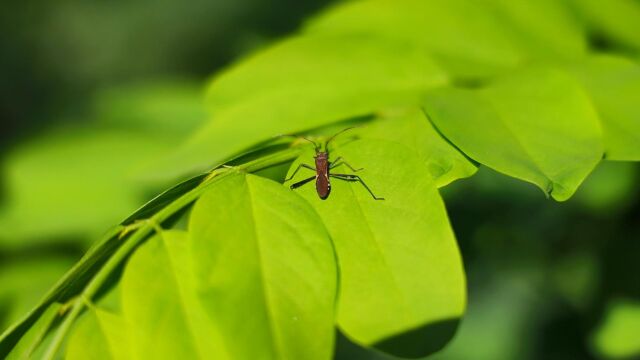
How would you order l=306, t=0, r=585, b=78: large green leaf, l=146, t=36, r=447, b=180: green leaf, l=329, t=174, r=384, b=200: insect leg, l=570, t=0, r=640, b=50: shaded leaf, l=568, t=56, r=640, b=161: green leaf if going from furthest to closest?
l=570, t=0, r=640, b=50: shaded leaf < l=306, t=0, r=585, b=78: large green leaf < l=146, t=36, r=447, b=180: green leaf < l=568, t=56, r=640, b=161: green leaf < l=329, t=174, r=384, b=200: insect leg

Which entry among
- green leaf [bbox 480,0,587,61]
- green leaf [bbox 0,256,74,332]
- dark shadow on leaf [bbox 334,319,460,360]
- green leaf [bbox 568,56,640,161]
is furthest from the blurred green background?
dark shadow on leaf [bbox 334,319,460,360]

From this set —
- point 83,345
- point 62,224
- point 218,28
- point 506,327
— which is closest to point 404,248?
point 83,345

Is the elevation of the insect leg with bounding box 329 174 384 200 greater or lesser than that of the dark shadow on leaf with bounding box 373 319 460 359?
greater

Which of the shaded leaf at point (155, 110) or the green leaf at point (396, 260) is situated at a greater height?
the shaded leaf at point (155, 110)

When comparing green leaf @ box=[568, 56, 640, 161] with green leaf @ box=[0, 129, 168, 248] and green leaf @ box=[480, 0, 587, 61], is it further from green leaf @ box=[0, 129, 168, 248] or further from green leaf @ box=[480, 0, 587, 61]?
green leaf @ box=[0, 129, 168, 248]

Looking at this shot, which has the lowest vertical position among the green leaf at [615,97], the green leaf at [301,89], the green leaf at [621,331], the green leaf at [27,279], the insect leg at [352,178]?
the green leaf at [621,331]

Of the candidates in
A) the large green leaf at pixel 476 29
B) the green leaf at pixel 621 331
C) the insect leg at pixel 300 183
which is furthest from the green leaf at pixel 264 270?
the green leaf at pixel 621 331

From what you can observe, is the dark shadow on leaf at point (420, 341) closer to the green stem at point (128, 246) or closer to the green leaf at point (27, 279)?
the green stem at point (128, 246)
